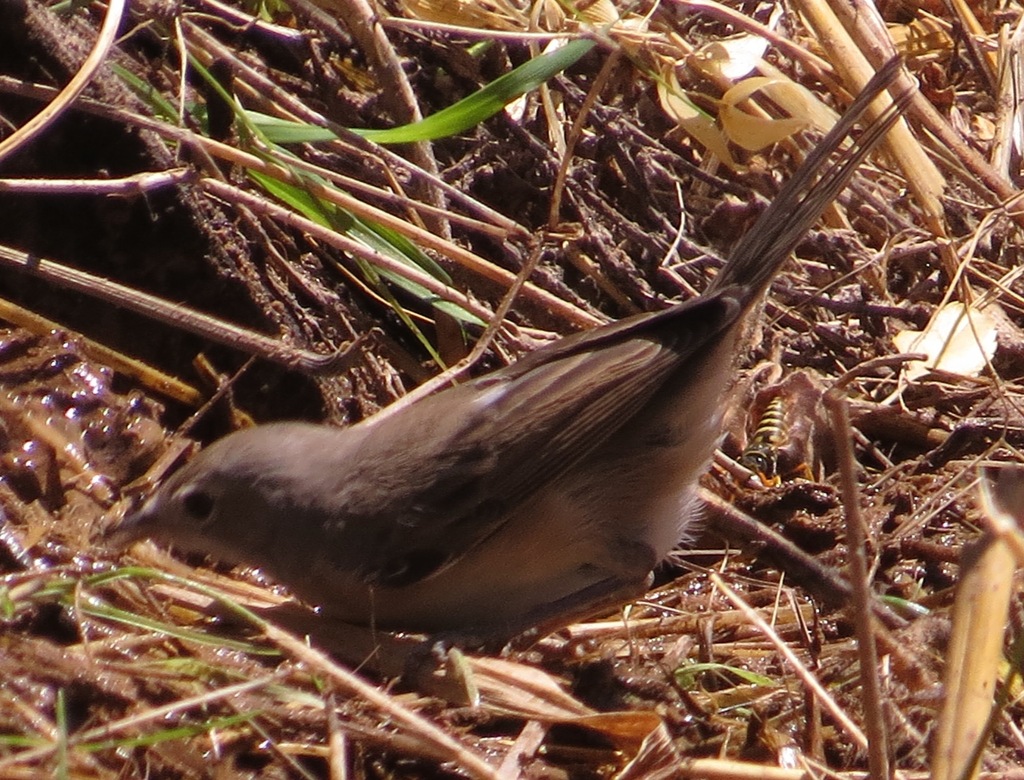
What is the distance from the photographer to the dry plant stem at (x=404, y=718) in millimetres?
2717

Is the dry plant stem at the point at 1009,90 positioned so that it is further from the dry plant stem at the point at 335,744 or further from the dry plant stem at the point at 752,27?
the dry plant stem at the point at 335,744

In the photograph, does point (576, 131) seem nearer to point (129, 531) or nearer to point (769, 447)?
point (769, 447)

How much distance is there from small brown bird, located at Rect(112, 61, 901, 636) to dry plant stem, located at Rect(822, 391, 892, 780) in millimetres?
1522

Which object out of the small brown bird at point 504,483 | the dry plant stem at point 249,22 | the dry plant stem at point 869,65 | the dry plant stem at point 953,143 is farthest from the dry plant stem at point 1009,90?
the dry plant stem at point 249,22

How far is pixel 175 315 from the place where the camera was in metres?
4.06

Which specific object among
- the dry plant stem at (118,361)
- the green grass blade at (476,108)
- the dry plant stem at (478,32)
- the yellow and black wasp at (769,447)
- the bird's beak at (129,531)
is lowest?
the yellow and black wasp at (769,447)

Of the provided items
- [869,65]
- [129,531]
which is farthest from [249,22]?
[869,65]

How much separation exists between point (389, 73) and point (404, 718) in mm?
2556

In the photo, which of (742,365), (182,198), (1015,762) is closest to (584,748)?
(1015,762)

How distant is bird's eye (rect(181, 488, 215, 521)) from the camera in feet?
12.4

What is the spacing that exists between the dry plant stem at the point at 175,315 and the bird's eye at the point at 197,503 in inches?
21.2

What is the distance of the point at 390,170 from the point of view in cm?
461

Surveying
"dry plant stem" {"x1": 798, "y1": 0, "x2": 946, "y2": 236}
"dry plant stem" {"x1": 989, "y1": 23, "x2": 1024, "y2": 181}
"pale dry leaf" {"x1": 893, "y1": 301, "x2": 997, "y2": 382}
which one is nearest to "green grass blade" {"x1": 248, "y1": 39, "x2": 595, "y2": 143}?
"dry plant stem" {"x1": 798, "y1": 0, "x2": 946, "y2": 236}

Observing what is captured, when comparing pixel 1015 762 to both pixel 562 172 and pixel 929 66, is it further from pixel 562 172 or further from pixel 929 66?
pixel 929 66
